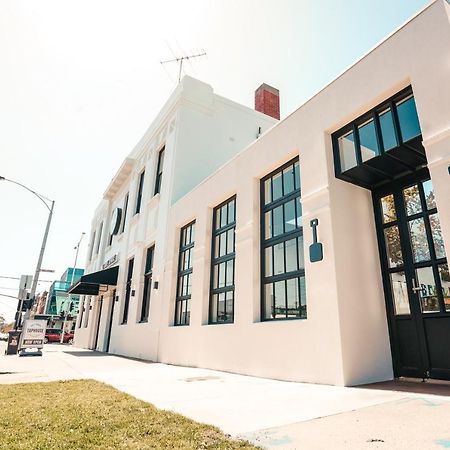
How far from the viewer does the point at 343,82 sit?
6.43 metres

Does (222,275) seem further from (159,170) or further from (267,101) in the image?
(267,101)

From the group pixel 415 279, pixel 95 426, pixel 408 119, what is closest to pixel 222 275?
pixel 415 279

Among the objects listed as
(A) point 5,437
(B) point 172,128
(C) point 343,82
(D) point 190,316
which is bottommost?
(A) point 5,437

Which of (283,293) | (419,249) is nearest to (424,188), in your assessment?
(419,249)

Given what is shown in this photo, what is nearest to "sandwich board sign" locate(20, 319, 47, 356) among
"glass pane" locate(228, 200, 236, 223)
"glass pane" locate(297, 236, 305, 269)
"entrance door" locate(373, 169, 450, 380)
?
"glass pane" locate(228, 200, 236, 223)

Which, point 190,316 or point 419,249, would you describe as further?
point 190,316

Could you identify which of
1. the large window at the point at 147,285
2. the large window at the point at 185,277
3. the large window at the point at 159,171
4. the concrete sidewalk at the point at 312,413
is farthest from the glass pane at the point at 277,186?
the large window at the point at 159,171

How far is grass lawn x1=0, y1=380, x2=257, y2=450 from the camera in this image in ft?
8.51

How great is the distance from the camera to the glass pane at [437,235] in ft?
17.0

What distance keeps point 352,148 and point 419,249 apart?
2165 millimetres

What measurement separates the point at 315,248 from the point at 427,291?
188cm

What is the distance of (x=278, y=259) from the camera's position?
7.47 m

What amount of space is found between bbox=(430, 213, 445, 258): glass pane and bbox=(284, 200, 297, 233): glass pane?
103 inches

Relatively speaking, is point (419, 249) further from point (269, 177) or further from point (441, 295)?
point (269, 177)
